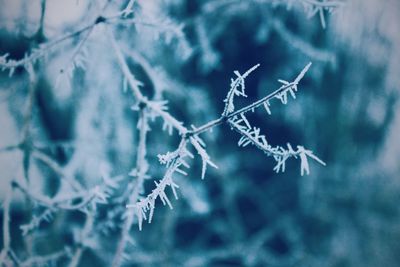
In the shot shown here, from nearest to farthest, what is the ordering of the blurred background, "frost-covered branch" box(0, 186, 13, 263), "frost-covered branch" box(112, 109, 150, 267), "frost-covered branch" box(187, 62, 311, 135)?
"frost-covered branch" box(187, 62, 311, 135)
"frost-covered branch" box(112, 109, 150, 267)
"frost-covered branch" box(0, 186, 13, 263)
the blurred background

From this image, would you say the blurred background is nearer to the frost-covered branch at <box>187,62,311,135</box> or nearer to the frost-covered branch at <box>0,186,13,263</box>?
the frost-covered branch at <box>0,186,13,263</box>

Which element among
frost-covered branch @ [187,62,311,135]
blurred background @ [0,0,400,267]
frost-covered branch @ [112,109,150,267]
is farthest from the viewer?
blurred background @ [0,0,400,267]

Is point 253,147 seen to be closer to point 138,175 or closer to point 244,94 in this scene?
point 138,175

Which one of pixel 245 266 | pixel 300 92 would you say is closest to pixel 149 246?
pixel 245 266

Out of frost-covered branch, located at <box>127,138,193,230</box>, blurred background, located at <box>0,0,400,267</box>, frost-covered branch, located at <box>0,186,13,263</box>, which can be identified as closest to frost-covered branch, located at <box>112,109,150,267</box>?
frost-covered branch, located at <box>127,138,193,230</box>

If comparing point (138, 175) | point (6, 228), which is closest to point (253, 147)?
point (138, 175)

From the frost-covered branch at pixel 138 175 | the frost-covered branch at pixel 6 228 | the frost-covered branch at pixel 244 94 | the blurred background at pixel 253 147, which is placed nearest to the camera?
the frost-covered branch at pixel 244 94

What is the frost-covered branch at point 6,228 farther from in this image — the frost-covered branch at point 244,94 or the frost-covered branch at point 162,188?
the frost-covered branch at point 244,94

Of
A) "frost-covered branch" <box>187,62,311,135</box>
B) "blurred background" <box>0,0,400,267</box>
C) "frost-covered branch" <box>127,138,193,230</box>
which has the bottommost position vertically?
"frost-covered branch" <box>127,138,193,230</box>

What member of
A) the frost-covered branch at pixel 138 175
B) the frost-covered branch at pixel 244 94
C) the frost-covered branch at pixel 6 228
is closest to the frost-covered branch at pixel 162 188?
the frost-covered branch at pixel 244 94
